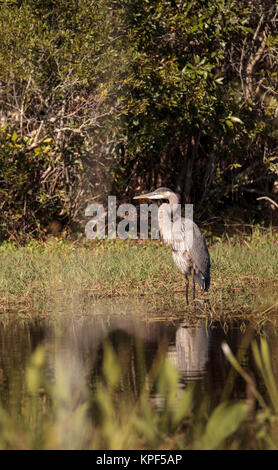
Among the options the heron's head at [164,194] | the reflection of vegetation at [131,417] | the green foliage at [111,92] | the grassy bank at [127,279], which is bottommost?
the reflection of vegetation at [131,417]

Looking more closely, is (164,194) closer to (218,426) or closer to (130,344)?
(130,344)

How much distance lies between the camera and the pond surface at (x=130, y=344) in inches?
207

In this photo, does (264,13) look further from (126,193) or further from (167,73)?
(126,193)

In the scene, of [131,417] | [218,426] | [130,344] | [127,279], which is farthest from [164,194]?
[218,426]

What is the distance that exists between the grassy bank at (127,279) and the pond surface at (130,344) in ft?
1.43

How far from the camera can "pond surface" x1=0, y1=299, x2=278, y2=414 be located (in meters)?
5.27

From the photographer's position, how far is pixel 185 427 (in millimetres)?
4188

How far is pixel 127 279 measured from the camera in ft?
30.0

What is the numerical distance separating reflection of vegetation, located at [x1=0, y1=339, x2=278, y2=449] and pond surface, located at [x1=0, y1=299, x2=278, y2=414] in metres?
0.13

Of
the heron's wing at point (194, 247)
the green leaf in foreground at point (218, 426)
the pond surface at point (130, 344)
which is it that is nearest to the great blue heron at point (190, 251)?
the heron's wing at point (194, 247)

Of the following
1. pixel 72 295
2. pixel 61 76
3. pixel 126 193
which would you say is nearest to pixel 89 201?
pixel 126 193

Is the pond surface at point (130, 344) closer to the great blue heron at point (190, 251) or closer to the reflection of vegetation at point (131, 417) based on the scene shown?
the reflection of vegetation at point (131, 417)

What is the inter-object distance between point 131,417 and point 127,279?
534 cm

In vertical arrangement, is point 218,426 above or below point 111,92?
below
